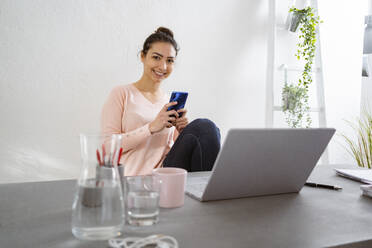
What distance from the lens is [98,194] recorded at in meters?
0.52

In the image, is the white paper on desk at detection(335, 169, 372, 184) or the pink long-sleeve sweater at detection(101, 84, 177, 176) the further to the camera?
the pink long-sleeve sweater at detection(101, 84, 177, 176)

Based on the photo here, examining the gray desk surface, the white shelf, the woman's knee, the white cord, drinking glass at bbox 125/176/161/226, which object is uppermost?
the white shelf

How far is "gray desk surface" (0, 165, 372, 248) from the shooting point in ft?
1.77

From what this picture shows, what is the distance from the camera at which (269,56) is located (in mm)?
2793

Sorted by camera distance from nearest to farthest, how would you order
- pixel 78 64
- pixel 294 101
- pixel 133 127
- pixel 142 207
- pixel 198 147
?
1. pixel 142 207
2. pixel 198 147
3. pixel 133 127
4. pixel 78 64
5. pixel 294 101

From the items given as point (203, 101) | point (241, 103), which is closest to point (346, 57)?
point (241, 103)

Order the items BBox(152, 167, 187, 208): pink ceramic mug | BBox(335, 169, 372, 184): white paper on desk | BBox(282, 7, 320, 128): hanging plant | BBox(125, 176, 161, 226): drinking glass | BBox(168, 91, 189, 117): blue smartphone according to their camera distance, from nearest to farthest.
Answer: BBox(125, 176, 161, 226): drinking glass, BBox(152, 167, 187, 208): pink ceramic mug, BBox(335, 169, 372, 184): white paper on desk, BBox(168, 91, 189, 117): blue smartphone, BBox(282, 7, 320, 128): hanging plant

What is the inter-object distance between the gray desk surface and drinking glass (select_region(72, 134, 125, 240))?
2 centimetres

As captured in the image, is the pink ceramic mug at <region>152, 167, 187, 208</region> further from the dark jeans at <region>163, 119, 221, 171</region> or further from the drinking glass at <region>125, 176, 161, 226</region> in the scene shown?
the dark jeans at <region>163, 119, 221, 171</region>

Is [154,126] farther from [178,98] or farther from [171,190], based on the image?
[171,190]

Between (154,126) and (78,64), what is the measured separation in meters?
0.93

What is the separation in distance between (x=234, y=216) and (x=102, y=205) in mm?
291

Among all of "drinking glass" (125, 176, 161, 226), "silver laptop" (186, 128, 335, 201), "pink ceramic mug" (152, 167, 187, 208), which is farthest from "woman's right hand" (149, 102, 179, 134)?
"drinking glass" (125, 176, 161, 226)

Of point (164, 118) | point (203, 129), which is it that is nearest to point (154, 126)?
point (164, 118)
